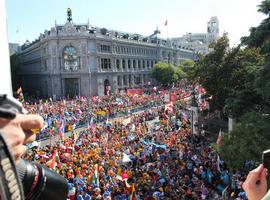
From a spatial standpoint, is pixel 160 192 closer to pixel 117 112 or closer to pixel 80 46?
pixel 117 112

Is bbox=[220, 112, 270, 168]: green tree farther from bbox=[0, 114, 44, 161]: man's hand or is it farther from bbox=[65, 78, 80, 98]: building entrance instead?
bbox=[65, 78, 80, 98]: building entrance

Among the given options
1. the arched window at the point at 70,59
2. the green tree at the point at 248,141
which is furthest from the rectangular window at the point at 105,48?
the green tree at the point at 248,141

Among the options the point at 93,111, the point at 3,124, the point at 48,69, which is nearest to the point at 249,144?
the point at 3,124

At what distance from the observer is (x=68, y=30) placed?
60.3 metres

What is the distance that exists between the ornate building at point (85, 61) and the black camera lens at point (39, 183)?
58549 millimetres

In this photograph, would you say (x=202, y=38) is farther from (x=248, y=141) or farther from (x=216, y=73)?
(x=248, y=141)

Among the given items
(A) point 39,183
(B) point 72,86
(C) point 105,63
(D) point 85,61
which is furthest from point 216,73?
(C) point 105,63

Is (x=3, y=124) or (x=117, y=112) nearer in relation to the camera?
(x=3, y=124)

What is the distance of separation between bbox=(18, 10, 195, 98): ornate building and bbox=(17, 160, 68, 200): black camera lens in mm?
58549

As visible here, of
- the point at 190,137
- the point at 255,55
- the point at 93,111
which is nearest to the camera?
the point at 255,55

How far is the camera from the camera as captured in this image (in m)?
1.00

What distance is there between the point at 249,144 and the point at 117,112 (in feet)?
84.4

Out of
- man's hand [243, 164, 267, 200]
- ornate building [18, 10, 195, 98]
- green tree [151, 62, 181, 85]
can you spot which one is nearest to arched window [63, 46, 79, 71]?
ornate building [18, 10, 195, 98]

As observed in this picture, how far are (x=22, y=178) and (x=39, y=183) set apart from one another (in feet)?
0.39
